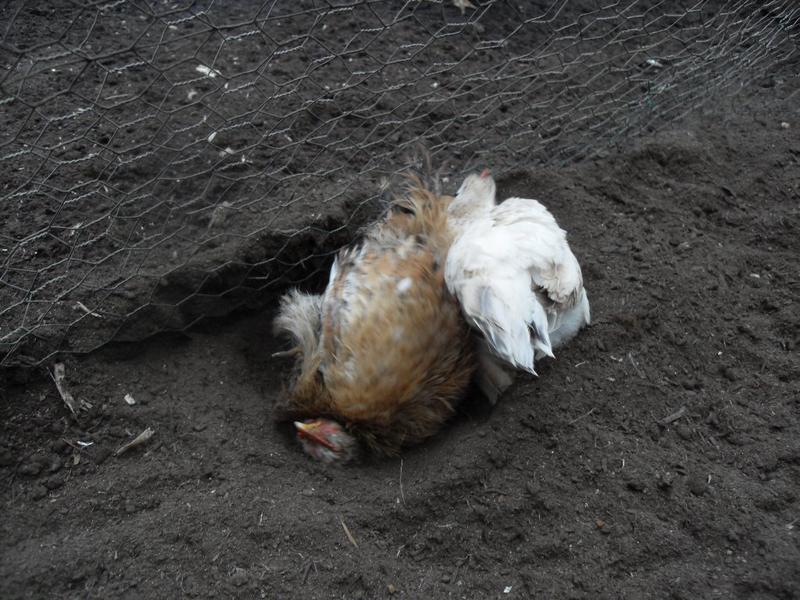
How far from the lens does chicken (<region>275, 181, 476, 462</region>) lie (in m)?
1.99

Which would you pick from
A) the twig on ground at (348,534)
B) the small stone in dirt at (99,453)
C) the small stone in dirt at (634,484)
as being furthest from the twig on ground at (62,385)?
the small stone in dirt at (634,484)

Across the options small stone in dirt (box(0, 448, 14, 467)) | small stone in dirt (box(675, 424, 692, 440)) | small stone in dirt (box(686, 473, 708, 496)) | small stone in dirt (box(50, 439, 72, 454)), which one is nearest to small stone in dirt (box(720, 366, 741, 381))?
small stone in dirt (box(675, 424, 692, 440))

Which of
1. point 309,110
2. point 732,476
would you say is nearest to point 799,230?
point 732,476

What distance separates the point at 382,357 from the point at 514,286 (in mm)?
460

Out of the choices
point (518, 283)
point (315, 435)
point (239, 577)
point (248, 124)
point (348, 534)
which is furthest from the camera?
point (248, 124)

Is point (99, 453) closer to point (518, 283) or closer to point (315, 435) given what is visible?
point (315, 435)

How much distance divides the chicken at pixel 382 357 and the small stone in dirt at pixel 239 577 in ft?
1.48

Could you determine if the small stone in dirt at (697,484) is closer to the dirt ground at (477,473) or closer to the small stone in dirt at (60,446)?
the dirt ground at (477,473)

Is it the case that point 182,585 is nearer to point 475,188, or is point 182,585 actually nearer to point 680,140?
point 475,188

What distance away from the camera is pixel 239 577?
165cm

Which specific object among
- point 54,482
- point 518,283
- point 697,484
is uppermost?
point 518,283

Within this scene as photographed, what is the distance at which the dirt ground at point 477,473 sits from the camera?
1.67 meters

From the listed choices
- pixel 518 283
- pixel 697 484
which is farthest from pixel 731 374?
pixel 518 283

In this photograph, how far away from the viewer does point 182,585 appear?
1.63 m
